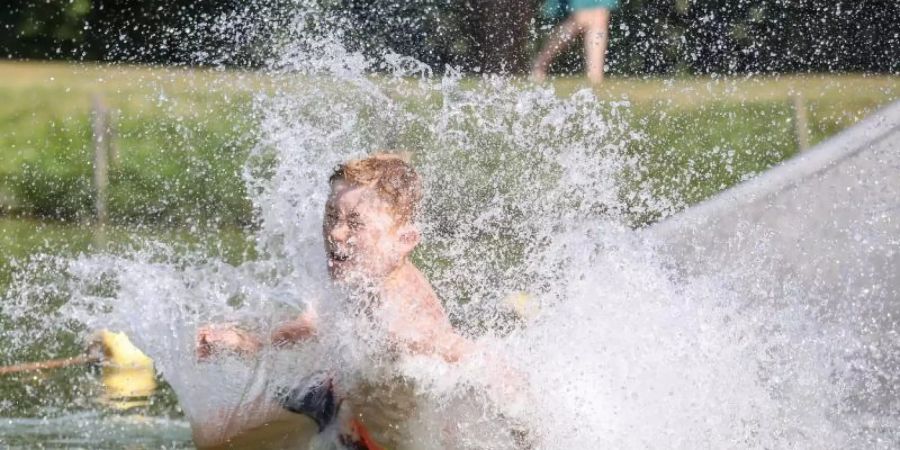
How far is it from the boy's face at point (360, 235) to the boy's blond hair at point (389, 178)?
16 mm

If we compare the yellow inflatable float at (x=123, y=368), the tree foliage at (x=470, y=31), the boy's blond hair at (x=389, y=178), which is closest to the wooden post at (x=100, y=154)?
the tree foliage at (x=470, y=31)

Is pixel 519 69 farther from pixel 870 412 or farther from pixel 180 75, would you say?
pixel 870 412

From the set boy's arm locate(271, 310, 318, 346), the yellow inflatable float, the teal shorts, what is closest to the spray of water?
boy's arm locate(271, 310, 318, 346)

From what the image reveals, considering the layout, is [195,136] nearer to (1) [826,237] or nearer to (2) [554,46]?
(2) [554,46]

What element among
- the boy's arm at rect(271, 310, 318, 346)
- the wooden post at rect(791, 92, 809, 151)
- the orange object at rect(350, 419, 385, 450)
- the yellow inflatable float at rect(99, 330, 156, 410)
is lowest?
the wooden post at rect(791, 92, 809, 151)

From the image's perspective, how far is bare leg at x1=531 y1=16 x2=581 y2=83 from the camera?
337 inches

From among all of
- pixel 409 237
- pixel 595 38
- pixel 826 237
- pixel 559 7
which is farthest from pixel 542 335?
pixel 559 7

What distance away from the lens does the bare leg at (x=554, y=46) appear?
337 inches

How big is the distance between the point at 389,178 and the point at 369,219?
111 millimetres

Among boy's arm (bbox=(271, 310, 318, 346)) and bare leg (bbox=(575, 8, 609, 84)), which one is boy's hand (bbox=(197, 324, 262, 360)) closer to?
boy's arm (bbox=(271, 310, 318, 346))

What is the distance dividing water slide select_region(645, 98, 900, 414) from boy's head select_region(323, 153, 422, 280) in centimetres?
120

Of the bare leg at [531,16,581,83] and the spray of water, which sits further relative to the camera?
the bare leg at [531,16,581,83]

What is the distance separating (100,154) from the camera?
8.23 m

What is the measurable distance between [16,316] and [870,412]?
3.53 meters
